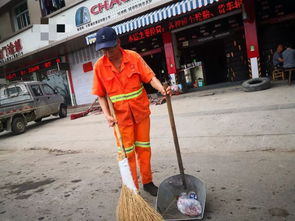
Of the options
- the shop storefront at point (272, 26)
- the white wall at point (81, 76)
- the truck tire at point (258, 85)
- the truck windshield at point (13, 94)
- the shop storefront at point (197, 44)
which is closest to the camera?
the truck tire at point (258, 85)

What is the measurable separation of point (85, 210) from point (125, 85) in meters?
1.46

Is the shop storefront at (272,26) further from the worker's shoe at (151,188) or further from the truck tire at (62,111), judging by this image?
the truck tire at (62,111)

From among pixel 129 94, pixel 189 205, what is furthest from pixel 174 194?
pixel 129 94

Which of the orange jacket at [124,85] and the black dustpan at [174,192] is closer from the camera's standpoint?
the black dustpan at [174,192]

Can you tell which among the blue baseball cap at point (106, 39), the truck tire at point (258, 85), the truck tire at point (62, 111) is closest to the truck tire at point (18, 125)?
the truck tire at point (62, 111)

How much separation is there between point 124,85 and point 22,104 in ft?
28.7

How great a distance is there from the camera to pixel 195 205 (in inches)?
89.0

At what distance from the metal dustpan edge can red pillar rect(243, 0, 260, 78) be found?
8846mm

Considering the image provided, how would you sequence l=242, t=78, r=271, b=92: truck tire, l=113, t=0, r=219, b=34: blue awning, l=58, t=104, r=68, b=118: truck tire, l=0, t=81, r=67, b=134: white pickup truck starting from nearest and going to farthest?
l=242, t=78, r=271, b=92: truck tire
l=113, t=0, r=219, b=34: blue awning
l=0, t=81, r=67, b=134: white pickup truck
l=58, t=104, r=68, b=118: truck tire

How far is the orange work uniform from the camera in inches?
104

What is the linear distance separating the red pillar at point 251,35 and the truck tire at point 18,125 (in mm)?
9542

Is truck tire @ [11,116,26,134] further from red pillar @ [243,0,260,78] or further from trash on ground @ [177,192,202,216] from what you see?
red pillar @ [243,0,260,78]

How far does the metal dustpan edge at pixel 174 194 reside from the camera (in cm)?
229

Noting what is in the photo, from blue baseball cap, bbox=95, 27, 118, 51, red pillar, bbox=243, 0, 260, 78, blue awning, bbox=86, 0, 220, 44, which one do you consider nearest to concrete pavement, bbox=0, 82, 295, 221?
blue baseball cap, bbox=95, 27, 118, 51
